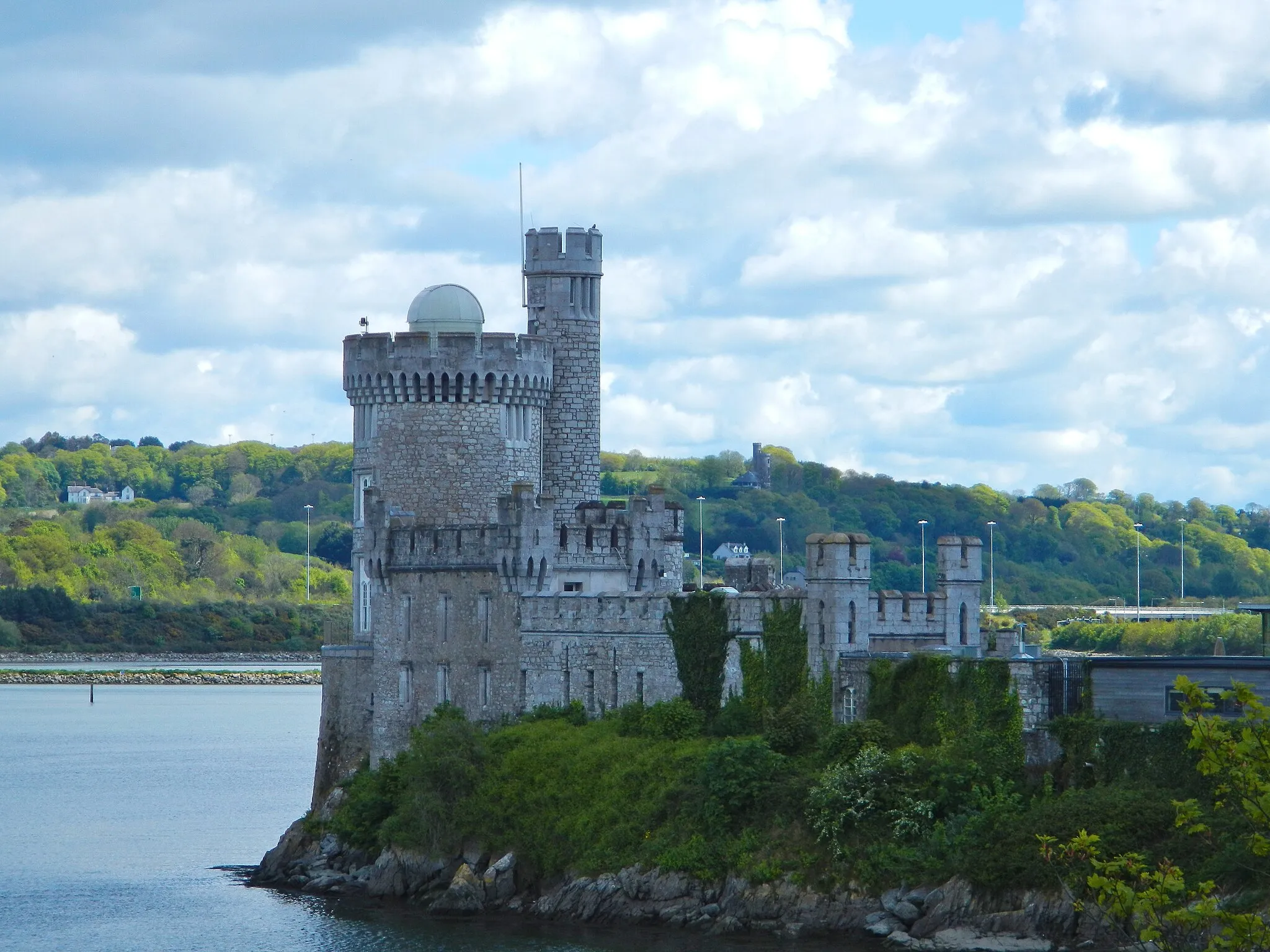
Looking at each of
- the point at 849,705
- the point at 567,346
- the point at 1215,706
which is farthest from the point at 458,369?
the point at 1215,706

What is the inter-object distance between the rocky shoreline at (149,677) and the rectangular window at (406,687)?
125634 mm

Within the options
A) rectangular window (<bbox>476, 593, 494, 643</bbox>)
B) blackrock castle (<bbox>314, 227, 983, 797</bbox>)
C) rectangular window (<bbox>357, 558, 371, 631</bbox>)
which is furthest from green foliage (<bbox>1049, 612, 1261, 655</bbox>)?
rectangular window (<bbox>476, 593, 494, 643</bbox>)

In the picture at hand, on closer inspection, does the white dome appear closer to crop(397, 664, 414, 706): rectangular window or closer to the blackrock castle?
the blackrock castle

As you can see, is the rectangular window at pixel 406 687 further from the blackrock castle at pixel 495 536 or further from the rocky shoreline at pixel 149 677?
the rocky shoreline at pixel 149 677

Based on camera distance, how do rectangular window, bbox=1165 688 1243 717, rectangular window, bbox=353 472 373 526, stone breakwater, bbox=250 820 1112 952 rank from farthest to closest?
rectangular window, bbox=353 472 373 526 → rectangular window, bbox=1165 688 1243 717 → stone breakwater, bbox=250 820 1112 952

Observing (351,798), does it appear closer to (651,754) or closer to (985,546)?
(651,754)

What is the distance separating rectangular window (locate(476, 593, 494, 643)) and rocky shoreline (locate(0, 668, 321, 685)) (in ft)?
420

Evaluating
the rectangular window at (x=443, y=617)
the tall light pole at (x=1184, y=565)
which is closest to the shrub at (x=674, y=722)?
the rectangular window at (x=443, y=617)

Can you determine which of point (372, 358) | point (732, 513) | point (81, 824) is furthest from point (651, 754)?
point (732, 513)

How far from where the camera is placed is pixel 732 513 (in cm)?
15900

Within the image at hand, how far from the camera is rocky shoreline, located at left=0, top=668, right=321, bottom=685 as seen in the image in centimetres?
18888

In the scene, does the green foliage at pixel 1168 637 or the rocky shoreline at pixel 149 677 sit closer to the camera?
the green foliage at pixel 1168 637

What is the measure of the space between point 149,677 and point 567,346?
417ft

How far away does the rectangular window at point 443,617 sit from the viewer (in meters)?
65.1
